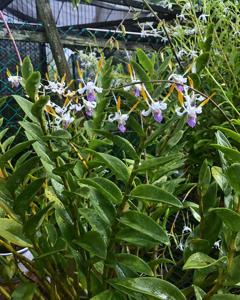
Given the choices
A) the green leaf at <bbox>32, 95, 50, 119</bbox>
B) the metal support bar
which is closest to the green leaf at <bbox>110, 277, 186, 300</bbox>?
the green leaf at <bbox>32, 95, 50, 119</bbox>

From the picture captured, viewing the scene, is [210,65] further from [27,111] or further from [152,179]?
[27,111]

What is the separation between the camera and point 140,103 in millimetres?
616

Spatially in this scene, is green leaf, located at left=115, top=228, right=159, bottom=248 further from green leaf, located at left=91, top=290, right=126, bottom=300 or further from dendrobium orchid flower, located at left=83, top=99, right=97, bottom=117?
dendrobium orchid flower, located at left=83, top=99, right=97, bottom=117

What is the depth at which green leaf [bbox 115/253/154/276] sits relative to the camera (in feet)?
1.94

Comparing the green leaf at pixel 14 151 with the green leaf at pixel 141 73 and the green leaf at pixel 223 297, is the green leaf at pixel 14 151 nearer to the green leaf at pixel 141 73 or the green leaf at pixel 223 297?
the green leaf at pixel 141 73

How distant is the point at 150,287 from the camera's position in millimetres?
562

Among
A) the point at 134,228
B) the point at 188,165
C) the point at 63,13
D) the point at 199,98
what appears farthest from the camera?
the point at 63,13

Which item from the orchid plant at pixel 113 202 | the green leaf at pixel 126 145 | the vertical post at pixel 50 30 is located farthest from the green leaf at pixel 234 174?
the vertical post at pixel 50 30

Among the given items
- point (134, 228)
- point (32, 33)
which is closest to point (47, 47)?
point (32, 33)

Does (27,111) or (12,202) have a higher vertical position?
(27,111)

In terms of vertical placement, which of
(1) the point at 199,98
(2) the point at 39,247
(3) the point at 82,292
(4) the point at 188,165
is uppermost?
(1) the point at 199,98

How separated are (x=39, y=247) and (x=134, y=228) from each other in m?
0.19

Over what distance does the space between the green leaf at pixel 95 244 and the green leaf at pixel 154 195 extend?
0.27ft

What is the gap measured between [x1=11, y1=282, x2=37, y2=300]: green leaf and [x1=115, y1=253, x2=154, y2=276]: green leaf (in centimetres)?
13
